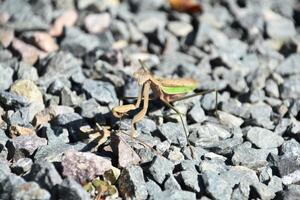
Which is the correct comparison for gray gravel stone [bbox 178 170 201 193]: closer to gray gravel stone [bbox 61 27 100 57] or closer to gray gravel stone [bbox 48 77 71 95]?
gray gravel stone [bbox 48 77 71 95]

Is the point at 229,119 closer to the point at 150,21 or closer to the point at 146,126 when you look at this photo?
the point at 146,126

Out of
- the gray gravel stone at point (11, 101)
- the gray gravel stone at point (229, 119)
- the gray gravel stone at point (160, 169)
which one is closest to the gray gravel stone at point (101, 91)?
the gray gravel stone at point (11, 101)

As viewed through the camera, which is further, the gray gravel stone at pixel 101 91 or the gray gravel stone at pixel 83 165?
the gray gravel stone at pixel 101 91

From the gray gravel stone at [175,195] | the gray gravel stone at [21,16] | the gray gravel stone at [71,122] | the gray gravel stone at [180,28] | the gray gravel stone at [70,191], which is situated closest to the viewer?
the gray gravel stone at [70,191]

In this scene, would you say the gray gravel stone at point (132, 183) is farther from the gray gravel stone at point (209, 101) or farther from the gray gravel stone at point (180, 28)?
the gray gravel stone at point (180, 28)

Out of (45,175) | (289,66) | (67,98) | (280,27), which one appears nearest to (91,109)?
(67,98)

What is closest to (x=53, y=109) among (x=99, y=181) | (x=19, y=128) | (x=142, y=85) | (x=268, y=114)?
(x=19, y=128)

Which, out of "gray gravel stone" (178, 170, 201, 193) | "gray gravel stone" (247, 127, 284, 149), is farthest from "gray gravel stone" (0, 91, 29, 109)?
"gray gravel stone" (247, 127, 284, 149)
